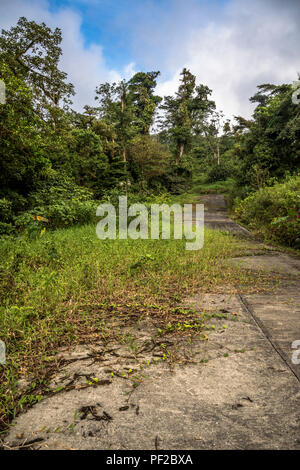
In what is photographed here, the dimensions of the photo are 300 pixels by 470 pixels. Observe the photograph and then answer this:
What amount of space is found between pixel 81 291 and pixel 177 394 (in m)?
1.36

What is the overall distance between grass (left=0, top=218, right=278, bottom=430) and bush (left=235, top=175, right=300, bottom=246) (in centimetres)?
136

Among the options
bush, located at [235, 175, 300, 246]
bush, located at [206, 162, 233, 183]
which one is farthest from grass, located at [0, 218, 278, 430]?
bush, located at [206, 162, 233, 183]

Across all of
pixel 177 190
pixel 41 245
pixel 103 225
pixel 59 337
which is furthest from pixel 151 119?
pixel 59 337

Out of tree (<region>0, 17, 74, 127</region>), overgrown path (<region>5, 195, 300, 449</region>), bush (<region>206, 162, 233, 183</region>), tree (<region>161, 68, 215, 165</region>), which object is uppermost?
tree (<region>161, 68, 215, 165</region>)

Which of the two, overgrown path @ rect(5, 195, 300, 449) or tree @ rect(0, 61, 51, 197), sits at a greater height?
tree @ rect(0, 61, 51, 197)

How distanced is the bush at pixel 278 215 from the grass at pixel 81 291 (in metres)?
1.36

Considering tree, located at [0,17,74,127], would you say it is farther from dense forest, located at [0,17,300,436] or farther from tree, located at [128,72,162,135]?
tree, located at [128,72,162,135]

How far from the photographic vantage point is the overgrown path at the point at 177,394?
3.01ft

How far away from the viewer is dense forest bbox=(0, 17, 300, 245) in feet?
19.1

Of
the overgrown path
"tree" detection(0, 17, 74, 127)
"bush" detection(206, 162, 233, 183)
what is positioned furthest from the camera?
"bush" detection(206, 162, 233, 183)

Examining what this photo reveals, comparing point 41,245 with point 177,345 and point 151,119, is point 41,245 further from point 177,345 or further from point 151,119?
point 151,119

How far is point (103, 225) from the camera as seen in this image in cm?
622

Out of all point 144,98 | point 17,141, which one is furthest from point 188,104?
point 17,141
